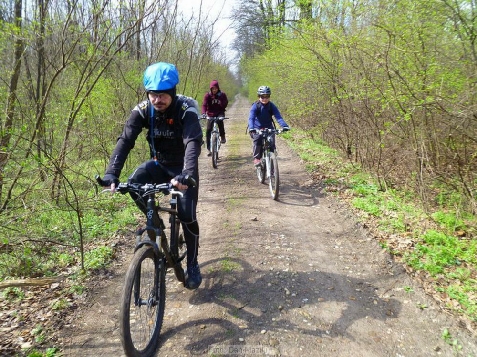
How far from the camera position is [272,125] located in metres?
7.14

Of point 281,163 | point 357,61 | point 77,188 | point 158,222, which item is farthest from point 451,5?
point 77,188

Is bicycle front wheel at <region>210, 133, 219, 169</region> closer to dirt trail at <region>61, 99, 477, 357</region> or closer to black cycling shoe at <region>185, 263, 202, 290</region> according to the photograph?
dirt trail at <region>61, 99, 477, 357</region>

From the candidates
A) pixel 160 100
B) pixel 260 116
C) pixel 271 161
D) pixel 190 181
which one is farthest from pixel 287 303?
Result: pixel 260 116

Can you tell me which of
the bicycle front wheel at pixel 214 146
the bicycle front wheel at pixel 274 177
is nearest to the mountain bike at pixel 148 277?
the bicycle front wheel at pixel 274 177

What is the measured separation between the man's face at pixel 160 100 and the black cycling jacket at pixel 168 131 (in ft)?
0.27

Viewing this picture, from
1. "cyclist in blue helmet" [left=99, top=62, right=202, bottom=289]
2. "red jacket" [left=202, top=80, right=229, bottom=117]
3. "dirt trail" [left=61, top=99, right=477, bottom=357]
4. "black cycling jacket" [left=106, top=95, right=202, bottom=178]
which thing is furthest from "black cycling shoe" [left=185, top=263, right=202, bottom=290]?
"red jacket" [left=202, top=80, right=229, bottom=117]

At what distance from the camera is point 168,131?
3.17 meters

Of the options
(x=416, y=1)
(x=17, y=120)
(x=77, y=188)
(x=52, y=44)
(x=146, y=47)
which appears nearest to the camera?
(x=416, y=1)

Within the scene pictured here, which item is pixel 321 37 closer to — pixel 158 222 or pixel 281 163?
pixel 281 163

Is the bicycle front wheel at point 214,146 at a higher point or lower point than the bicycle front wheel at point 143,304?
higher

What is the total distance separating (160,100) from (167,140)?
46 cm

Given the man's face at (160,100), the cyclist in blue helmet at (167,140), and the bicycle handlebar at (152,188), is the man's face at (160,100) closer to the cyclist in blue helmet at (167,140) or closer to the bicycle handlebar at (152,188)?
the cyclist in blue helmet at (167,140)

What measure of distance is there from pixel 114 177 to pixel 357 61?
562cm

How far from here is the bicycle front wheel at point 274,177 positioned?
6.23m
